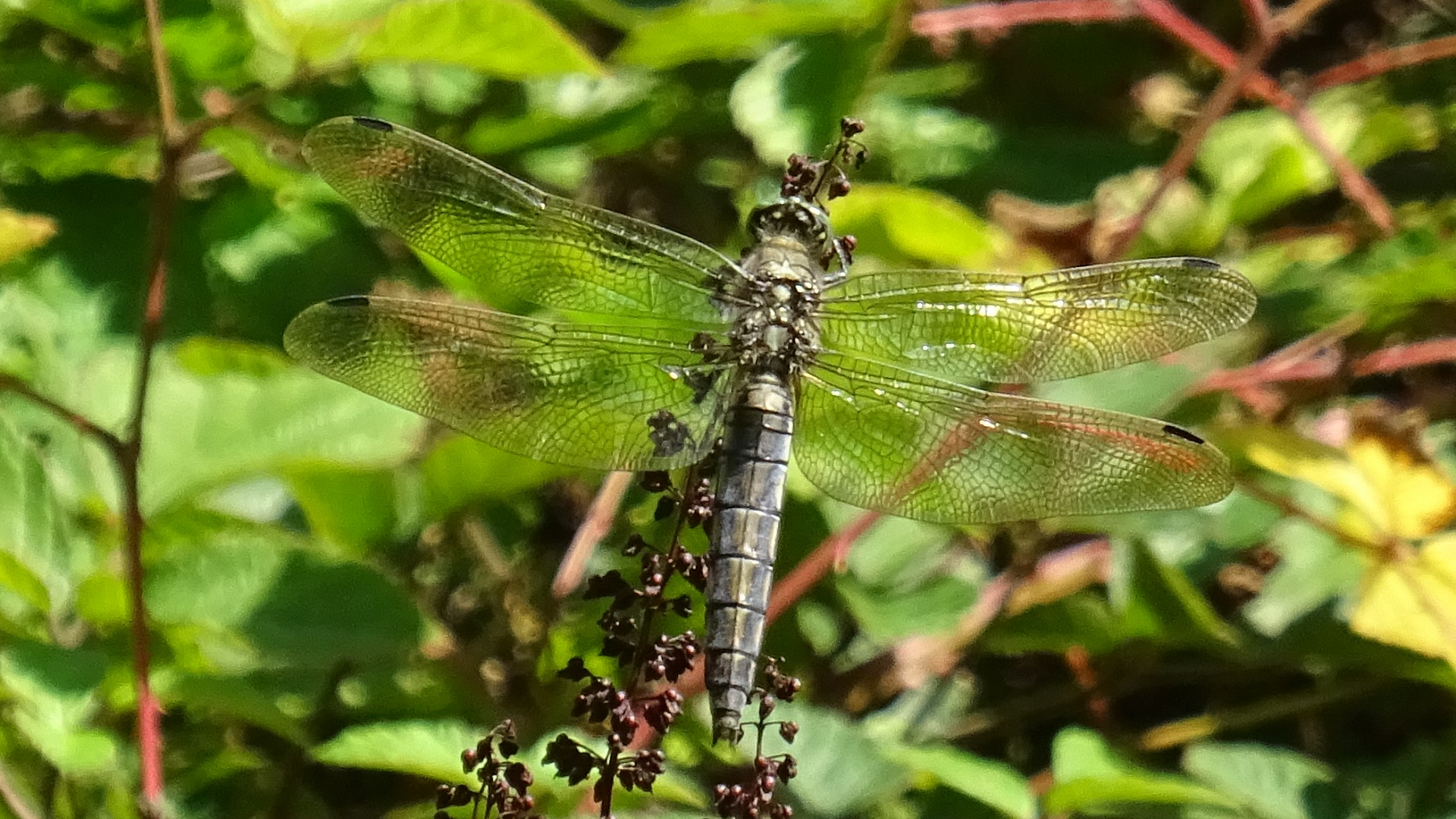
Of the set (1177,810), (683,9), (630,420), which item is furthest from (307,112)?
(1177,810)

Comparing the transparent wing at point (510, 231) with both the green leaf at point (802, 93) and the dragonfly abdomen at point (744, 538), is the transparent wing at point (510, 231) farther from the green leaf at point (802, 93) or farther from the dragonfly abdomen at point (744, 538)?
the green leaf at point (802, 93)

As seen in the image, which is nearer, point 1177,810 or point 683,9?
point 1177,810

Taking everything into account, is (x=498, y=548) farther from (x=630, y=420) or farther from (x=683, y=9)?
(x=683, y=9)

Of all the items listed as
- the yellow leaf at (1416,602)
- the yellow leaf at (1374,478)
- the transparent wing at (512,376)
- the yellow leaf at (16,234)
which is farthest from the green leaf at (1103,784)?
the yellow leaf at (16,234)

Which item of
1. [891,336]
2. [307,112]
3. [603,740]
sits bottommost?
[603,740]

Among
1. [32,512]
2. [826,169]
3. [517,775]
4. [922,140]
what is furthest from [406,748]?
[922,140]

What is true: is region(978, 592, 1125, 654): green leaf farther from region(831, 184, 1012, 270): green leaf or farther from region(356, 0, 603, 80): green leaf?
region(356, 0, 603, 80): green leaf

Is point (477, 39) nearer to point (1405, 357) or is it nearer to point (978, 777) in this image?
point (978, 777)
